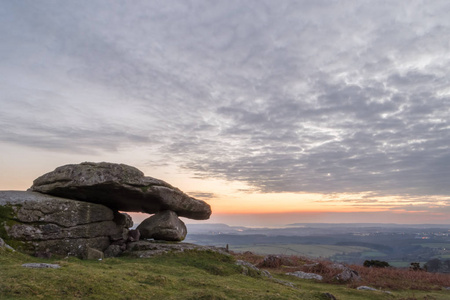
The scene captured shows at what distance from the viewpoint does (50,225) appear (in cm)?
1850

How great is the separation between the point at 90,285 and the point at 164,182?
1333cm

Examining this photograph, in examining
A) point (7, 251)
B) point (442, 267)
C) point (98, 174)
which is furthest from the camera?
point (442, 267)

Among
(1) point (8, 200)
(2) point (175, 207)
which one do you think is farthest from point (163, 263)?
(1) point (8, 200)

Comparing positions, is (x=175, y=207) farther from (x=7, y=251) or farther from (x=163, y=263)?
(x=7, y=251)

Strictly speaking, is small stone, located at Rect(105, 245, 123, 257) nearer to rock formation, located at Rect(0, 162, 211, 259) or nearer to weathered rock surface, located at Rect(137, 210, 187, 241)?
rock formation, located at Rect(0, 162, 211, 259)

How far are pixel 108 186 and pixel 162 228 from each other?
16.3 ft

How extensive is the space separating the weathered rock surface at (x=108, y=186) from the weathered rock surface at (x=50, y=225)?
3.67 feet

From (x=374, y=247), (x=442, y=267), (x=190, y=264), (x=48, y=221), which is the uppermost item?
(x=48, y=221)

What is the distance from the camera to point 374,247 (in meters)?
168

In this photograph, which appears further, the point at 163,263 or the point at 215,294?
the point at 163,263

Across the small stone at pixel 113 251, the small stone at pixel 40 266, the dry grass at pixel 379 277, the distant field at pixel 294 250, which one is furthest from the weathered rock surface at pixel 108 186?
the distant field at pixel 294 250

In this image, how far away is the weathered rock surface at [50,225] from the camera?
17556 mm

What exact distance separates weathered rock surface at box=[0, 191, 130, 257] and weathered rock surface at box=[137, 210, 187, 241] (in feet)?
8.59

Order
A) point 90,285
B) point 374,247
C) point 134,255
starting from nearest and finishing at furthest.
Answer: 1. point 90,285
2. point 134,255
3. point 374,247
